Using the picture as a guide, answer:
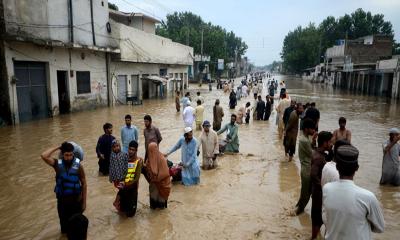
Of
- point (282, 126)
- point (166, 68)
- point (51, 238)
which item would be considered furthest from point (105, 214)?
point (166, 68)

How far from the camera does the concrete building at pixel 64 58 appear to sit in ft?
47.2

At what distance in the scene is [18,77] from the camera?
15148 mm

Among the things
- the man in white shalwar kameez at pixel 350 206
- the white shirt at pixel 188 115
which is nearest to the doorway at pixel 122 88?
the white shirt at pixel 188 115

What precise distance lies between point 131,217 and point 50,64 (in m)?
13.7

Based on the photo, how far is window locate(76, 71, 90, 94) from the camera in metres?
19.5

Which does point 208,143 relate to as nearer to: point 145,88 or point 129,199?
point 129,199

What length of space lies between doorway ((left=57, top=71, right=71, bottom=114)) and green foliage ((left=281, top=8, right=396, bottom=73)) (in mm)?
62514

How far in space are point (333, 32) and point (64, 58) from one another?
75.4 m

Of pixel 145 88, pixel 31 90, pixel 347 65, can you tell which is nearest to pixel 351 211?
pixel 31 90

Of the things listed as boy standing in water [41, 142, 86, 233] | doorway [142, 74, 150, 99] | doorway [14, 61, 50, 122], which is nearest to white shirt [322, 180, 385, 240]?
boy standing in water [41, 142, 86, 233]

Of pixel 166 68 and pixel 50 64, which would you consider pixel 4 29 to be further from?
pixel 166 68

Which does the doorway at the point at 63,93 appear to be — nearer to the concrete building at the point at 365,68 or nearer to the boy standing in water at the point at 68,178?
the boy standing in water at the point at 68,178

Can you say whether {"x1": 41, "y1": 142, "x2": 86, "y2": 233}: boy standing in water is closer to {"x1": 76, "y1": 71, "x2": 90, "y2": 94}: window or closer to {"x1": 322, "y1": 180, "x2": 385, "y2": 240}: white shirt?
{"x1": 322, "y1": 180, "x2": 385, "y2": 240}: white shirt

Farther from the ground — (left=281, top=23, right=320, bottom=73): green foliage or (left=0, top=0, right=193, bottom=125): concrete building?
(left=281, top=23, right=320, bottom=73): green foliage
